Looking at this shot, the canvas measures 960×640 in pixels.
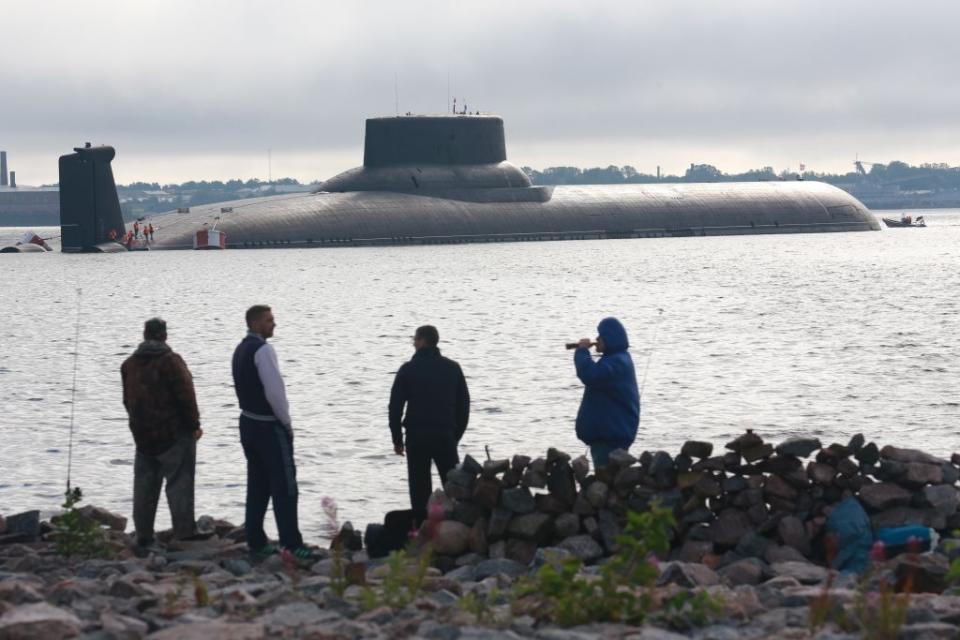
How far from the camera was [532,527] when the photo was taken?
1188cm

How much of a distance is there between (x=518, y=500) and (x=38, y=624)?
4.63m

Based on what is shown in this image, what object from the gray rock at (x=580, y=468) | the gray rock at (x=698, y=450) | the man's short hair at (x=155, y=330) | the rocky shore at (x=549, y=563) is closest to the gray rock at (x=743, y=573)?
the rocky shore at (x=549, y=563)

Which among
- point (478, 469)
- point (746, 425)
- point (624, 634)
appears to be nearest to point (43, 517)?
point (478, 469)

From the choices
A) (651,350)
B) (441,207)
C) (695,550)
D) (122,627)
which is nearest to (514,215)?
(441,207)

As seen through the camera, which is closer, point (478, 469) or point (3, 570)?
point (3, 570)

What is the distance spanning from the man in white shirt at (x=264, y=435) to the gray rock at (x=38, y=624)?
3317mm

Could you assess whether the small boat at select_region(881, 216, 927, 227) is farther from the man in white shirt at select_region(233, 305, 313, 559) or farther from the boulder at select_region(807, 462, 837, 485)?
the man in white shirt at select_region(233, 305, 313, 559)

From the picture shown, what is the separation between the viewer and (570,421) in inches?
862

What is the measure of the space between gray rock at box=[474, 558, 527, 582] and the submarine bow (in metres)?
82.5

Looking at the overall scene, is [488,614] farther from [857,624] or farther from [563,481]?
[563,481]

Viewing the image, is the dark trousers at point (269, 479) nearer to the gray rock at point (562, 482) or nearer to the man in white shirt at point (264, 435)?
the man in white shirt at point (264, 435)

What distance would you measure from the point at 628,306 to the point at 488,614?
42.7m

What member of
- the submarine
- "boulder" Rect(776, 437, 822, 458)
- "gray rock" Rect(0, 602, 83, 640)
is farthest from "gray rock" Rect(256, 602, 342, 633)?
the submarine

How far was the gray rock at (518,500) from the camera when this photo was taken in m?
12.0
